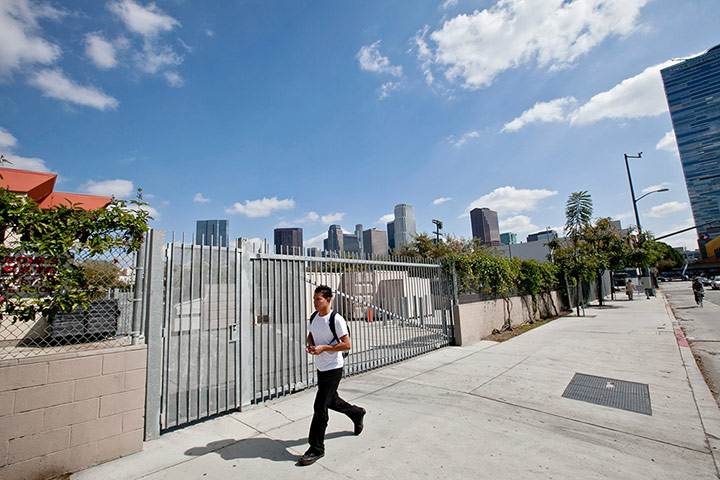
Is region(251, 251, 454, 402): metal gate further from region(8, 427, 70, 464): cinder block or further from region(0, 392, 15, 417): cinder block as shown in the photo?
region(0, 392, 15, 417): cinder block

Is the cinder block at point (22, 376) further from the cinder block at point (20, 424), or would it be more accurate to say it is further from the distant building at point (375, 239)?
the distant building at point (375, 239)

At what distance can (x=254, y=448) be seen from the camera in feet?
12.0

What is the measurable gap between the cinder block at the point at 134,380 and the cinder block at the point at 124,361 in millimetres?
46

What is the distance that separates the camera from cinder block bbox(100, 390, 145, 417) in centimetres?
342

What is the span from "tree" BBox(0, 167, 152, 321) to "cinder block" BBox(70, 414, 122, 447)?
1.15m

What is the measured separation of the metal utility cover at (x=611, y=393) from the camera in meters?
4.77

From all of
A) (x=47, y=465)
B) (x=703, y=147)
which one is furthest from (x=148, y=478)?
(x=703, y=147)

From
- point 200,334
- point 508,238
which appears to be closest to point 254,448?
point 200,334

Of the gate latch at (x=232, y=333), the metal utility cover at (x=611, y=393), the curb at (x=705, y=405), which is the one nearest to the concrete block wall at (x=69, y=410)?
the gate latch at (x=232, y=333)

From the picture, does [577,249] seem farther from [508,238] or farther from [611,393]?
[508,238]

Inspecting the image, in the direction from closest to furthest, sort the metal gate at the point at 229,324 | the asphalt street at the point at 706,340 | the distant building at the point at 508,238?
the metal gate at the point at 229,324, the asphalt street at the point at 706,340, the distant building at the point at 508,238

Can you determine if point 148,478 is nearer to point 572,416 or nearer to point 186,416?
point 186,416

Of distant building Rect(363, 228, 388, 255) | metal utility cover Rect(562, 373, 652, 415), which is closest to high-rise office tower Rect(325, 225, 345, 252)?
distant building Rect(363, 228, 388, 255)

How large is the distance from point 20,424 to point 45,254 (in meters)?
1.55
